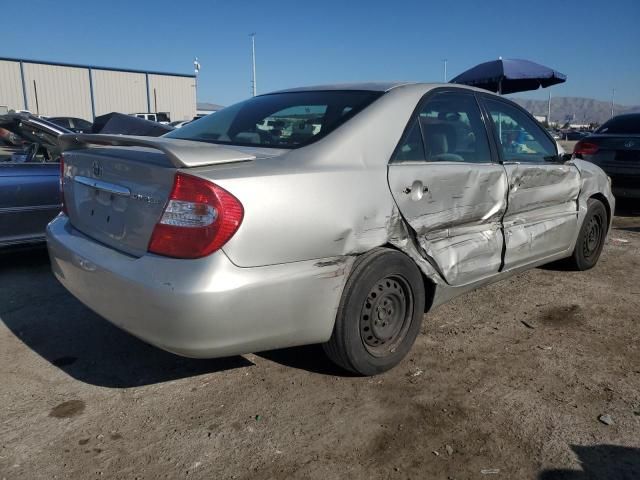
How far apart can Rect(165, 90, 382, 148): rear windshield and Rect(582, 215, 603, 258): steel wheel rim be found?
2700 mm

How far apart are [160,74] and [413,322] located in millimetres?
43610

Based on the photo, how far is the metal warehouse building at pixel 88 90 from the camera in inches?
1321

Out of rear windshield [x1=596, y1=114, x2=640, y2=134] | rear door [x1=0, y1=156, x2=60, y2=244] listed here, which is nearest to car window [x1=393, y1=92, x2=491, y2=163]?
rear door [x1=0, y1=156, x2=60, y2=244]

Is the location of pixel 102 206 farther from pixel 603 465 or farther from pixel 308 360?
pixel 603 465

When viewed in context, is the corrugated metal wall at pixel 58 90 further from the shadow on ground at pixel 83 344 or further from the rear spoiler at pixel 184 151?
the rear spoiler at pixel 184 151

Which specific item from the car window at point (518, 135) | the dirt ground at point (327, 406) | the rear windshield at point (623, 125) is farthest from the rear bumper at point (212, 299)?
the rear windshield at point (623, 125)

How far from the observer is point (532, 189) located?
12.1 ft

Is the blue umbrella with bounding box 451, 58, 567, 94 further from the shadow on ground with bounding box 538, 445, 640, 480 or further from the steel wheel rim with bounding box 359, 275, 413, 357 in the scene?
the shadow on ground with bounding box 538, 445, 640, 480

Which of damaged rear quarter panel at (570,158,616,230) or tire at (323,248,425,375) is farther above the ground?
damaged rear quarter panel at (570,158,616,230)

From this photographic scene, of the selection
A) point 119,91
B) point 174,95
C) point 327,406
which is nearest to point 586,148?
point 327,406

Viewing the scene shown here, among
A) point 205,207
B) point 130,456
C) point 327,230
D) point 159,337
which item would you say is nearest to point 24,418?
point 130,456

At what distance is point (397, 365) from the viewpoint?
9.65ft

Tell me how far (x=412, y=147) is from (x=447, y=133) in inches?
16.7

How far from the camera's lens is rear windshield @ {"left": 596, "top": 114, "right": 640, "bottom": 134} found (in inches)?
303
